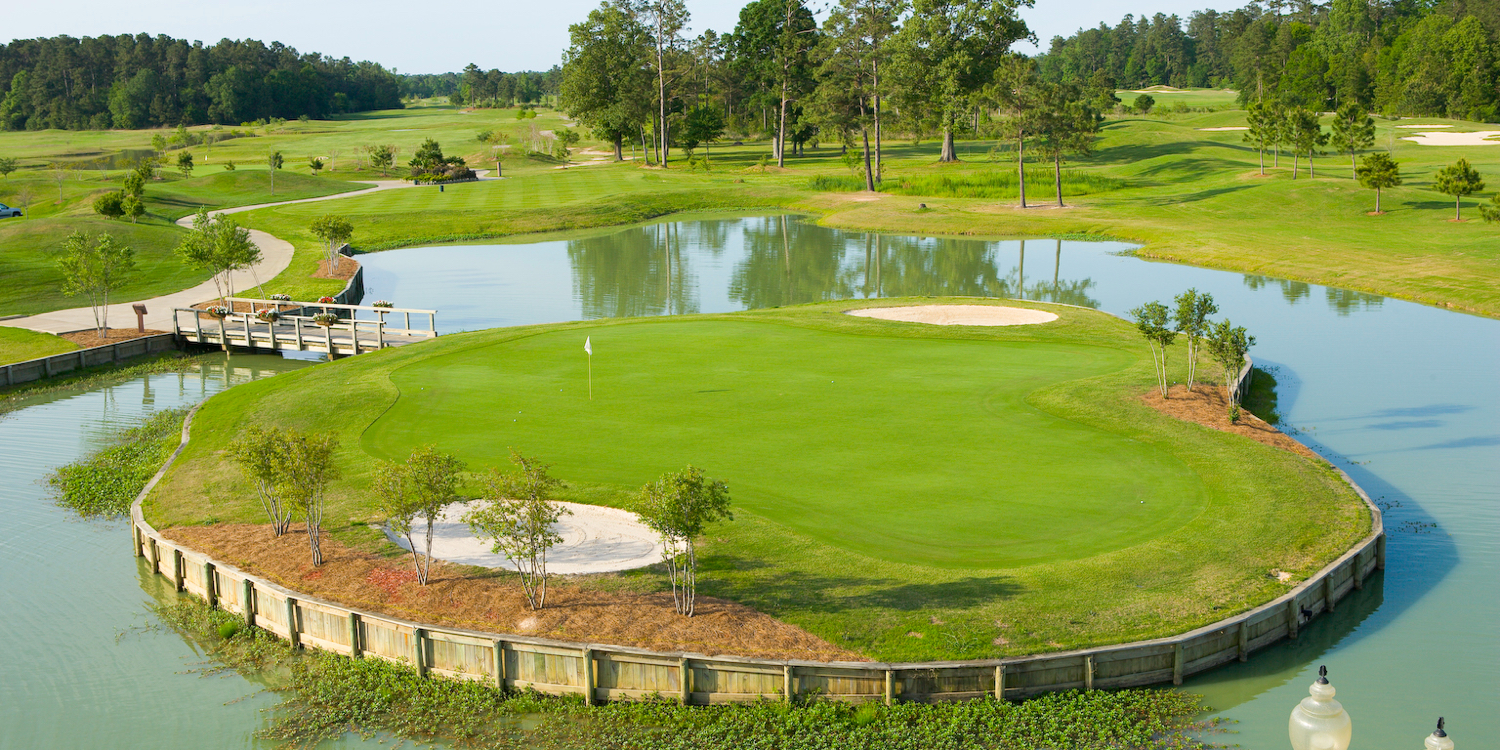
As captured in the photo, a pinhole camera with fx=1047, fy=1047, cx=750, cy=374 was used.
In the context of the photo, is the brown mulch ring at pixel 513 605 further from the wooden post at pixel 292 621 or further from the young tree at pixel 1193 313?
the young tree at pixel 1193 313

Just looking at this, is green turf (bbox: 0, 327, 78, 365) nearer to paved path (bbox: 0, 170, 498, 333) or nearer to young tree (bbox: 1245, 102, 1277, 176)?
paved path (bbox: 0, 170, 498, 333)

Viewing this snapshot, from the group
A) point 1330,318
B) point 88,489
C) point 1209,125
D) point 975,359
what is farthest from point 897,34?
point 88,489

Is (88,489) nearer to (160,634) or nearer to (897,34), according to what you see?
(160,634)

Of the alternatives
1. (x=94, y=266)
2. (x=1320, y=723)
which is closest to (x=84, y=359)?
(x=94, y=266)

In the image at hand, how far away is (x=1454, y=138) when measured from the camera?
92625 mm

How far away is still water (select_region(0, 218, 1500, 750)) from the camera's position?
600 inches

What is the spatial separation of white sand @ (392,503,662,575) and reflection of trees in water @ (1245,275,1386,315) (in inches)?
1466

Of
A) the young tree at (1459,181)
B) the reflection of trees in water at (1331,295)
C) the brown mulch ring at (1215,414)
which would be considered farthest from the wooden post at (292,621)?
the young tree at (1459,181)

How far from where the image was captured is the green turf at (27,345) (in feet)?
122

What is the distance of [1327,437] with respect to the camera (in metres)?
27.5

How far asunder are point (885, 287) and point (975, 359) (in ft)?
67.6

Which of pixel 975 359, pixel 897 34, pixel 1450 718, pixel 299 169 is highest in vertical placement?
pixel 897 34

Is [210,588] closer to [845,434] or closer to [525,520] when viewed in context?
[525,520]

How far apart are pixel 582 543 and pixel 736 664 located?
5216mm
